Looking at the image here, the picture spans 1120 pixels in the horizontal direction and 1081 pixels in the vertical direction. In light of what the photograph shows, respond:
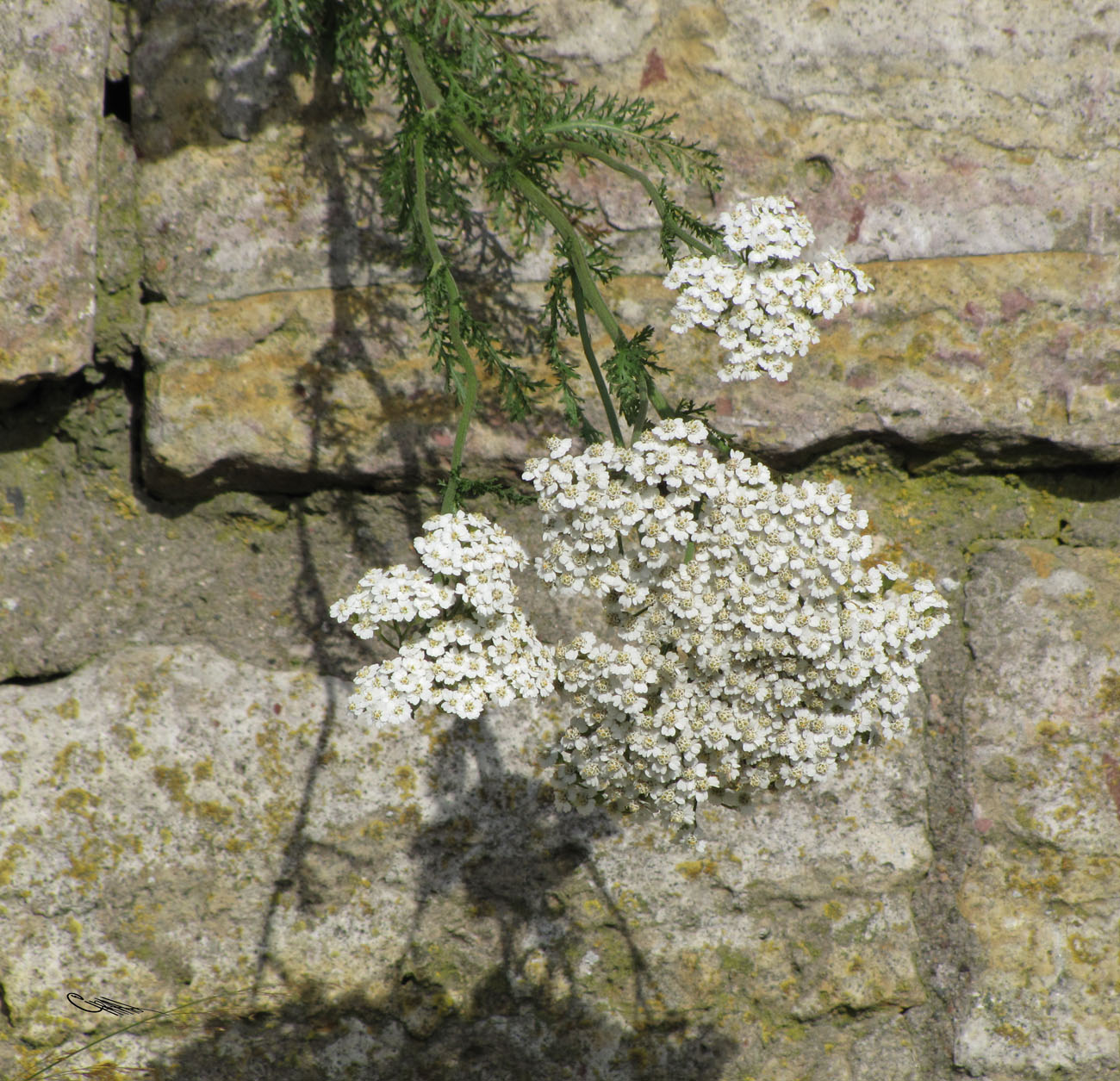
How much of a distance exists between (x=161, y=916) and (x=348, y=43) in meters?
1.67

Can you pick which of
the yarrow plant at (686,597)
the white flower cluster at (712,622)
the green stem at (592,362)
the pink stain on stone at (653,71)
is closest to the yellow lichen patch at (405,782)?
the yarrow plant at (686,597)

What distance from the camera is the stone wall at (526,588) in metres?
1.86

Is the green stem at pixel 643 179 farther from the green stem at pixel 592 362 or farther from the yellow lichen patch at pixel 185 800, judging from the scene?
the yellow lichen patch at pixel 185 800

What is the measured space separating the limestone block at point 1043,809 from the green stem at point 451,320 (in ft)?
3.53

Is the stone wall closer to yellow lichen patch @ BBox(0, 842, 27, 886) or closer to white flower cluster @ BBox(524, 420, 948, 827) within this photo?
Answer: yellow lichen patch @ BBox(0, 842, 27, 886)

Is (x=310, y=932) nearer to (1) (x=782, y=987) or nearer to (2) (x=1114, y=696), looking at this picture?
(1) (x=782, y=987)

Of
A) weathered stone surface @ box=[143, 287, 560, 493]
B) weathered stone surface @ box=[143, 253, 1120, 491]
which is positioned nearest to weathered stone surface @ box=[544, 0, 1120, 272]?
weathered stone surface @ box=[143, 253, 1120, 491]

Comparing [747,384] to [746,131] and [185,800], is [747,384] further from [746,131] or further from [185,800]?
[185,800]

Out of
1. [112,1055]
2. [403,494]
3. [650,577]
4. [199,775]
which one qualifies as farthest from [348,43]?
[112,1055]

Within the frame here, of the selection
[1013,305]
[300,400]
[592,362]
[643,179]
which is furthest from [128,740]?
[1013,305]

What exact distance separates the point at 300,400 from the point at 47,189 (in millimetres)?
586

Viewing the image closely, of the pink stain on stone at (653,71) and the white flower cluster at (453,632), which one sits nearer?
the white flower cluster at (453,632)

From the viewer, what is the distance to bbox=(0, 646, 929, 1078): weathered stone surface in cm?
184

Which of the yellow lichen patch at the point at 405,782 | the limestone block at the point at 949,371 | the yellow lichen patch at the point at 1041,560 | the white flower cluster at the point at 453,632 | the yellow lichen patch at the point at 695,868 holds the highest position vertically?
the limestone block at the point at 949,371
